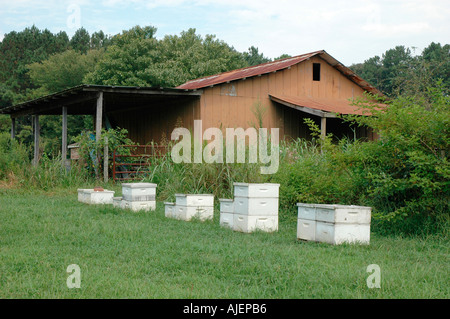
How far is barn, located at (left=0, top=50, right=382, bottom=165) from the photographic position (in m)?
16.0

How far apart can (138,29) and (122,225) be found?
3022 centimetres

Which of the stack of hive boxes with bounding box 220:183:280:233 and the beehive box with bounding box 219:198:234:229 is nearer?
the stack of hive boxes with bounding box 220:183:280:233

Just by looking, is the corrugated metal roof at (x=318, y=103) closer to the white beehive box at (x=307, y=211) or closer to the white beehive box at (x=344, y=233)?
the white beehive box at (x=307, y=211)

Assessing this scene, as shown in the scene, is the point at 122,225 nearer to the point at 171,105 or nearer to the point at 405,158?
the point at 405,158

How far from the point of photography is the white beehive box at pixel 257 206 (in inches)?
290

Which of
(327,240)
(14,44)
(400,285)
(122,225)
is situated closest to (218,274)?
(400,285)

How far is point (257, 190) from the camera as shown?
7387 mm

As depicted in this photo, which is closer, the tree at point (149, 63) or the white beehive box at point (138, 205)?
the white beehive box at point (138, 205)

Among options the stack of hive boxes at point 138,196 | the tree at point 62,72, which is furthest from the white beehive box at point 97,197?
the tree at point 62,72

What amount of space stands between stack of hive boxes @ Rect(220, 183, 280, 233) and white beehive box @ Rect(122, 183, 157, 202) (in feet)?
8.72

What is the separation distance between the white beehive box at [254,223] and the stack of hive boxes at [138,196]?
269cm

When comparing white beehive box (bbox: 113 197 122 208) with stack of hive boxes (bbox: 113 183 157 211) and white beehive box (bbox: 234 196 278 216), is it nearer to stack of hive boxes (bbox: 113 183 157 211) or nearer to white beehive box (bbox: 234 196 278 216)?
stack of hive boxes (bbox: 113 183 157 211)

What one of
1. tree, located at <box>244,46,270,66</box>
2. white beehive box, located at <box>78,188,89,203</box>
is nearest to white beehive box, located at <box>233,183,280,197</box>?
white beehive box, located at <box>78,188,89,203</box>

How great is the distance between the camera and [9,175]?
1433cm
